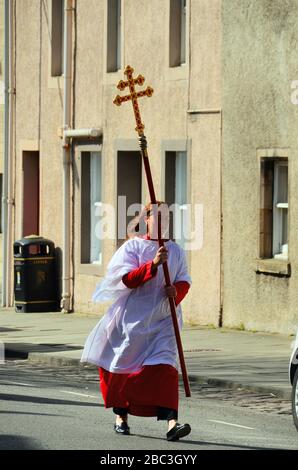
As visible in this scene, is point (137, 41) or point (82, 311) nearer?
point (137, 41)

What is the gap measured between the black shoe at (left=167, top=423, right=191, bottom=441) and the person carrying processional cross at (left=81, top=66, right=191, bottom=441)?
0.15ft

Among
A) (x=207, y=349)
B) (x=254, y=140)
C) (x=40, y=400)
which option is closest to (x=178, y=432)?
(x=40, y=400)

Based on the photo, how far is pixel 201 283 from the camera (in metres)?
22.1

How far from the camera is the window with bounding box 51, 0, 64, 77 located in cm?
2706

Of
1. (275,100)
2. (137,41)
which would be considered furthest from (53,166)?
(275,100)

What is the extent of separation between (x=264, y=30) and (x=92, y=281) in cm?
663

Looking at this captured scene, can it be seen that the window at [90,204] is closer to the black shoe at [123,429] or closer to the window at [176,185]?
the window at [176,185]

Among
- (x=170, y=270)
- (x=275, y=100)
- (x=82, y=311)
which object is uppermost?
(x=275, y=100)

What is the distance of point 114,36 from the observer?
25062 millimetres

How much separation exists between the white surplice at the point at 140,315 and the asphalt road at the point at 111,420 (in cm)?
59

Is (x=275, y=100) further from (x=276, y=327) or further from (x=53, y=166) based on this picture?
(x=53, y=166)

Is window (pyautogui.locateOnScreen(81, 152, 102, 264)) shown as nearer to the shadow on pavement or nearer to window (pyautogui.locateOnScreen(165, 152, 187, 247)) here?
window (pyautogui.locateOnScreen(165, 152, 187, 247))

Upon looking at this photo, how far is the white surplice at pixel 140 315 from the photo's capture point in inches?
455

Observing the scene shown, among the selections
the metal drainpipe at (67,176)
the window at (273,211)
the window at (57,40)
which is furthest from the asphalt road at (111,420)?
the window at (57,40)
